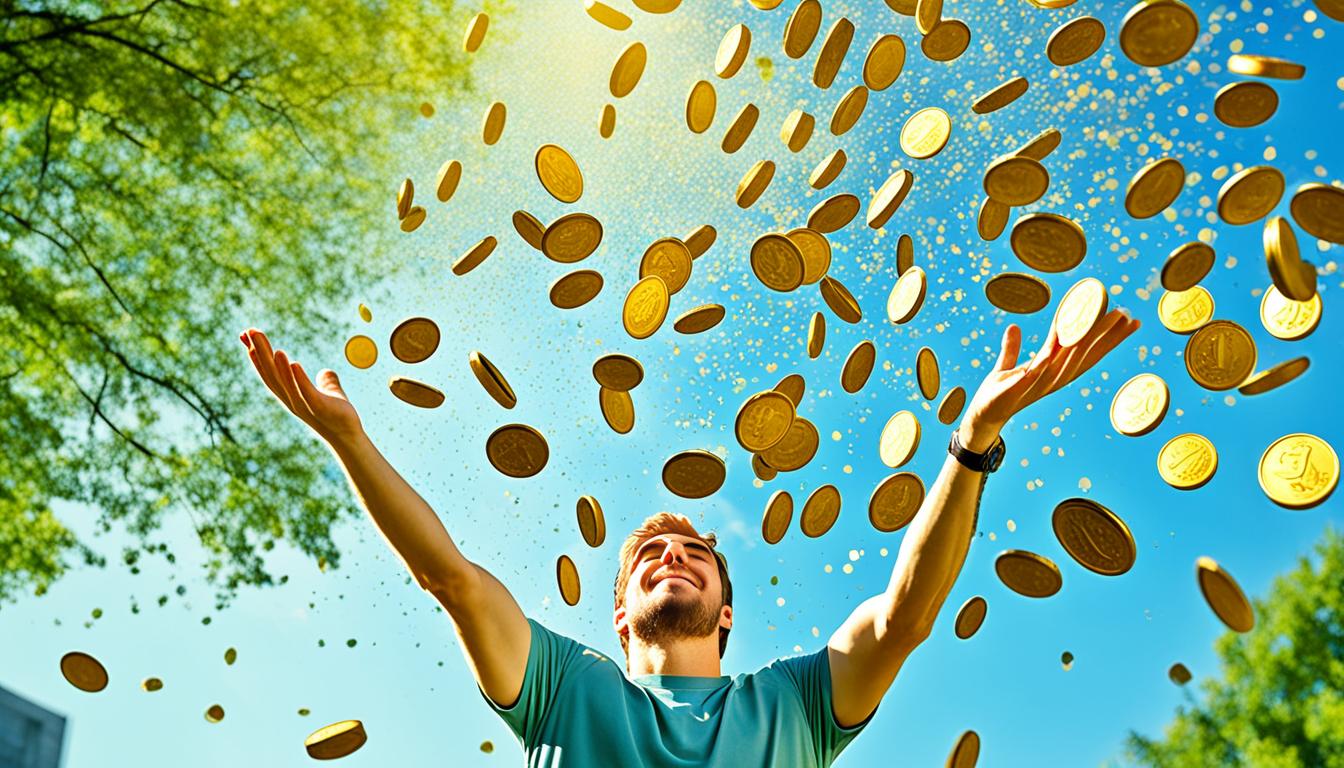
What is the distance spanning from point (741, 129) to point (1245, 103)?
7.86 ft

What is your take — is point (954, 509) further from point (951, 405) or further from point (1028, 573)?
point (951, 405)

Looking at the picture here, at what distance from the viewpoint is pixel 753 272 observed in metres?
4.76

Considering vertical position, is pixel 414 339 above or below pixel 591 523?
above

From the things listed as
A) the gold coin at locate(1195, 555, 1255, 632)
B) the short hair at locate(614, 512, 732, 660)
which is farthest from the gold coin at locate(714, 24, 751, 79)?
the gold coin at locate(1195, 555, 1255, 632)

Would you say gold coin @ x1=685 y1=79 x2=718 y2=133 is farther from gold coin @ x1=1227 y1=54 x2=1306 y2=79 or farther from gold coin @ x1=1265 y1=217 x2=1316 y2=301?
gold coin @ x1=1265 y1=217 x2=1316 y2=301

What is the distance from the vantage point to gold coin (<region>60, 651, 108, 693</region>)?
4.77m

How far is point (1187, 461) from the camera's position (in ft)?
14.4

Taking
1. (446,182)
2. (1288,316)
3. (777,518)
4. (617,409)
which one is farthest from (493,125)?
(1288,316)

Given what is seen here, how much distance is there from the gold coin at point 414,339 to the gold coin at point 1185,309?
3531mm

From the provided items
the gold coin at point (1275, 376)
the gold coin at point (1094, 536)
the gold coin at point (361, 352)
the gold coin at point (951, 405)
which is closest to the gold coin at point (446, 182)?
the gold coin at point (361, 352)

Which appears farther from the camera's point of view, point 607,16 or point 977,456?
point 607,16

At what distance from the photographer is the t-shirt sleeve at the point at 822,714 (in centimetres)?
323

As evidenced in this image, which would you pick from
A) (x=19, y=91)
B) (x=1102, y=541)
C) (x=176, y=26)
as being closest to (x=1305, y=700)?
(x=1102, y=541)

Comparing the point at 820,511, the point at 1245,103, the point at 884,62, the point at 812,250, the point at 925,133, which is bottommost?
the point at 820,511
